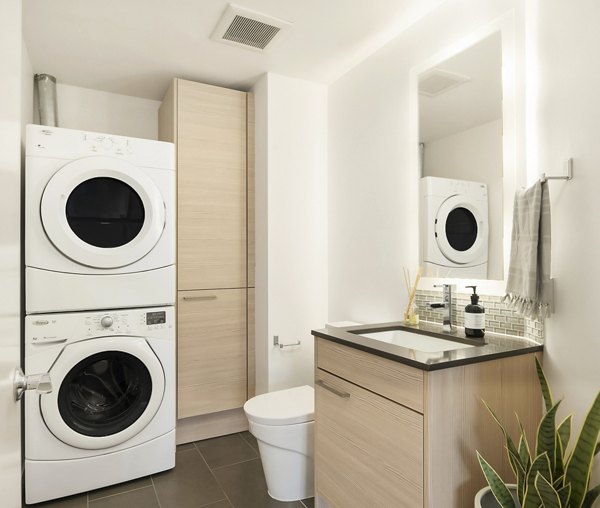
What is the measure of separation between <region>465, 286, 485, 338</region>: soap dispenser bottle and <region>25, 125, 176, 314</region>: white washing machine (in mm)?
1544

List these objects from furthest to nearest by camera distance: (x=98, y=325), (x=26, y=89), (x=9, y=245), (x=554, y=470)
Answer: (x=26, y=89) → (x=98, y=325) → (x=554, y=470) → (x=9, y=245)

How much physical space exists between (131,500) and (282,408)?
87 centimetres

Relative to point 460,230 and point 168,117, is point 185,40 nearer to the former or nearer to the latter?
point 168,117

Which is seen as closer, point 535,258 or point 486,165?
point 535,258

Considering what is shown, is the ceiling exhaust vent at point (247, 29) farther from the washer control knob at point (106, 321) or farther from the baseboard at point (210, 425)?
the baseboard at point (210, 425)

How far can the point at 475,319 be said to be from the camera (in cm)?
161

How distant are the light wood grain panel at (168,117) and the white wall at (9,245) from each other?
1777 millimetres

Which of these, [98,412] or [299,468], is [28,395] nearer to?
[98,412]

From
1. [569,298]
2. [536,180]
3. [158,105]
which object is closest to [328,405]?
[569,298]

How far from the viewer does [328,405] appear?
171 cm

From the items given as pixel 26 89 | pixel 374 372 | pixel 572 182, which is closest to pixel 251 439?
pixel 374 372

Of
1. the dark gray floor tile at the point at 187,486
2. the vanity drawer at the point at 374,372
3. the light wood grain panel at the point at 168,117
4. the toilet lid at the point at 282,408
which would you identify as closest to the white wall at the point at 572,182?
the vanity drawer at the point at 374,372

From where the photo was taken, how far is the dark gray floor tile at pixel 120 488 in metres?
2.08

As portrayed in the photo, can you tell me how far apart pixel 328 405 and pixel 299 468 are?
511 mm
